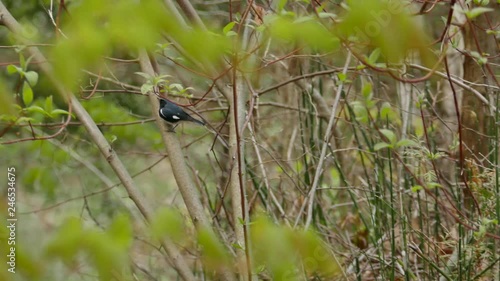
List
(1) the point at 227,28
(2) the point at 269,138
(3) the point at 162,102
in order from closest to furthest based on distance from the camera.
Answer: (1) the point at 227,28
(3) the point at 162,102
(2) the point at 269,138

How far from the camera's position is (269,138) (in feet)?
12.7

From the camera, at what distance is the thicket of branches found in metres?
1.22

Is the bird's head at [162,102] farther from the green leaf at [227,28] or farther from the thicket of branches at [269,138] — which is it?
the green leaf at [227,28]

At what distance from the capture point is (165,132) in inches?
98.0

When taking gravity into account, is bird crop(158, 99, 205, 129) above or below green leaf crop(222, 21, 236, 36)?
below

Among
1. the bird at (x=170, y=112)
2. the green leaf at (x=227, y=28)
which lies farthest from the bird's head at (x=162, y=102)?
the green leaf at (x=227, y=28)

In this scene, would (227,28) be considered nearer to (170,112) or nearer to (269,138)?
(170,112)

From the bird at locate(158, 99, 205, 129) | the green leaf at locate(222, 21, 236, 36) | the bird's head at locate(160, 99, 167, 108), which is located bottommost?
the bird at locate(158, 99, 205, 129)

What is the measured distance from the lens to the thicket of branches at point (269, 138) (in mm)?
1222

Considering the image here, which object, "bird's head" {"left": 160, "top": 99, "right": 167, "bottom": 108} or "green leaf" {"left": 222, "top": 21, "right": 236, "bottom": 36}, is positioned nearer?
"green leaf" {"left": 222, "top": 21, "right": 236, "bottom": 36}

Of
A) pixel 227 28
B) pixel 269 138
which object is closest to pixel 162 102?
pixel 227 28

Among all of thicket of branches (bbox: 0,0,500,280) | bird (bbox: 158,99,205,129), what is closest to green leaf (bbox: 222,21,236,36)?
thicket of branches (bbox: 0,0,500,280)

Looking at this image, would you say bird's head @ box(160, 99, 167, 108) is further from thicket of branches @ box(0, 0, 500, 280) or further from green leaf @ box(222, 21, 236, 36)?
green leaf @ box(222, 21, 236, 36)

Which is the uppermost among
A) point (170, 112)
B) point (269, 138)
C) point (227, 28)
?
point (227, 28)
